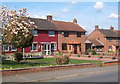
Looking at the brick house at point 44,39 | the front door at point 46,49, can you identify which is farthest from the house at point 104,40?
the front door at point 46,49

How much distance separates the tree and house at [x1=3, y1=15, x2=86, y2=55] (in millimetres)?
16073

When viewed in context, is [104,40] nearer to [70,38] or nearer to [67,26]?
[67,26]

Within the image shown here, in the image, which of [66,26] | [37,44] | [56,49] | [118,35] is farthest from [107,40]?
[37,44]

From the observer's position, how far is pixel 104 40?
50250 mm

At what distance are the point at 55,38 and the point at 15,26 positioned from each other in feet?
73.7

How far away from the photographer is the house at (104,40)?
1947 inches

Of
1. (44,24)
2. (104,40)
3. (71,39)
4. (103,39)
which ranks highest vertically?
(44,24)

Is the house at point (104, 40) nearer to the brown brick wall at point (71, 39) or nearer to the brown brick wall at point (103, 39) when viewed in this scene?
the brown brick wall at point (103, 39)

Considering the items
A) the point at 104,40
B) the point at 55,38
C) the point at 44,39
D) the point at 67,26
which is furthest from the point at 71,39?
the point at 104,40

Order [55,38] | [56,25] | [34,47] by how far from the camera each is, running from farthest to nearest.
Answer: [56,25], [55,38], [34,47]

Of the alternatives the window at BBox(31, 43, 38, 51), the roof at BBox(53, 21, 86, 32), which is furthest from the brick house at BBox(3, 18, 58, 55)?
the roof at BBox(53, 21, 86, 32)

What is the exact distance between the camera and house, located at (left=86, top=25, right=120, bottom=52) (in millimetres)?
49463

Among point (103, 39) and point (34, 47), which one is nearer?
point (34, 47)

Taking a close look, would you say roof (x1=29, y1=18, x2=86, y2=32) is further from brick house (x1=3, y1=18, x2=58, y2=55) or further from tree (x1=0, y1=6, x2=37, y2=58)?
tree (x1=0, y1=6, x2=37, y2=58)
